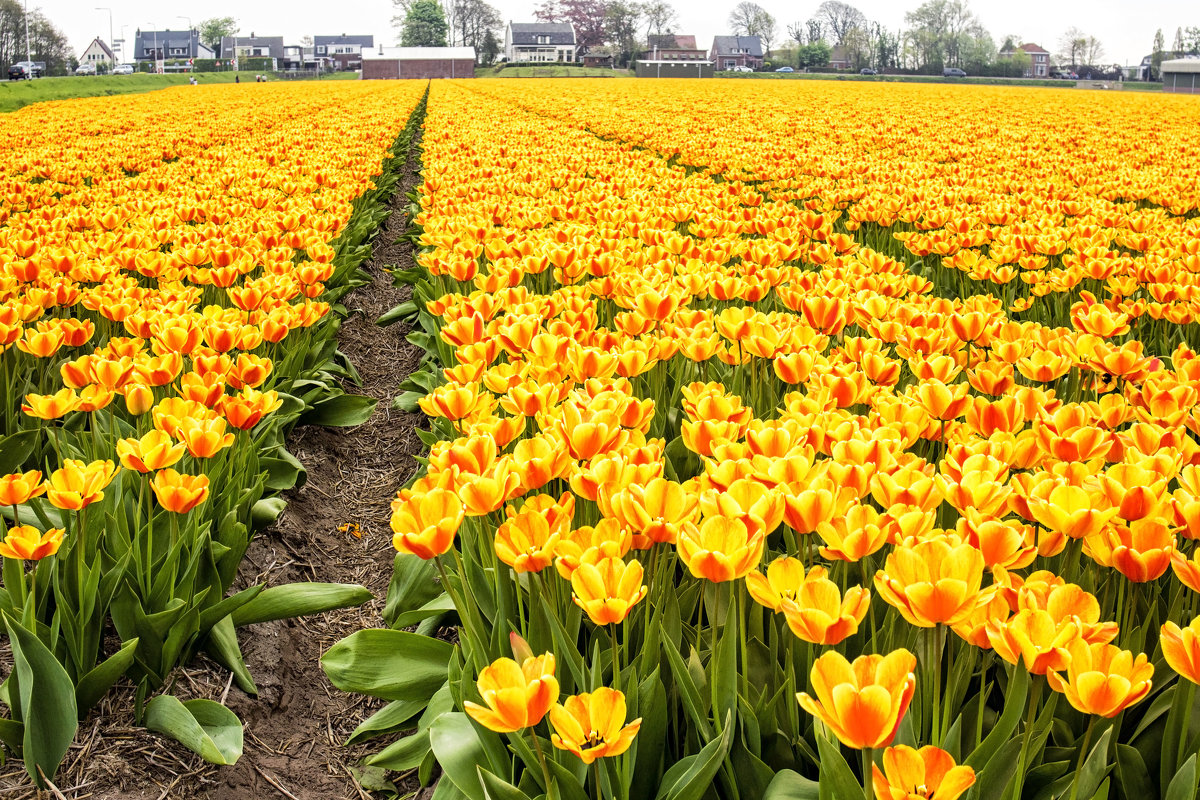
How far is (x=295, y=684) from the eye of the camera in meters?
2.42

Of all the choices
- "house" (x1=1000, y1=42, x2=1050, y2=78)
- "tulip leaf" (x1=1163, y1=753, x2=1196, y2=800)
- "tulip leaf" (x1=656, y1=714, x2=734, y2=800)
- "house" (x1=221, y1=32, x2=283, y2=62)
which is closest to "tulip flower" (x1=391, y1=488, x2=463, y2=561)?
"tulip leaf" (x1=656, y1=714, x2=734, y2=800)

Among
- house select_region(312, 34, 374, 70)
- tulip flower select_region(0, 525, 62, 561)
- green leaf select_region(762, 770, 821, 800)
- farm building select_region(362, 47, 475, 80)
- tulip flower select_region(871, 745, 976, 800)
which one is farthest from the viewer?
house select_region(312, 34, 374, 70)

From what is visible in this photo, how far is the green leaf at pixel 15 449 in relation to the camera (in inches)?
102

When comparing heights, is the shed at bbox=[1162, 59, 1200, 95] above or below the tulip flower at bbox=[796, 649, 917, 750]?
above

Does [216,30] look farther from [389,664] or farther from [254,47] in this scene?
[389,664]

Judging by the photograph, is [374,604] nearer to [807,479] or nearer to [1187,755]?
[807,479]

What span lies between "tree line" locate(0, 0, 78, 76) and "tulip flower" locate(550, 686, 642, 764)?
82349mm

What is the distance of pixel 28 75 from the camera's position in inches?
2037

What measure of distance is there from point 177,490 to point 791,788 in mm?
1296

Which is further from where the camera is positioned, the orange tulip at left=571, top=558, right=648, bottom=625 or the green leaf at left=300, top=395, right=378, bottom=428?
the green leaf at left=300, top=395, right=378, bottom=428

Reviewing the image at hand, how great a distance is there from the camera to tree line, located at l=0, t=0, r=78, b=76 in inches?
2704

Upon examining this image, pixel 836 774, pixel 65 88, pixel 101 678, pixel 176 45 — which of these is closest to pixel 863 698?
pixel 836 774

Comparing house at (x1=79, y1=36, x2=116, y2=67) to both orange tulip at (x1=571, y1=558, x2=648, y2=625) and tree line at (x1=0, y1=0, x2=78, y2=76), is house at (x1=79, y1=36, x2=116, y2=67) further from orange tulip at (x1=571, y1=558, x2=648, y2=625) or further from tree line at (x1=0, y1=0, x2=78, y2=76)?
orange tulip at (x1=571, y1=558, x2=648, y2=625)

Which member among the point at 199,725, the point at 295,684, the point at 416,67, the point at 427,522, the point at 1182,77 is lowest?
the point at 295,684
